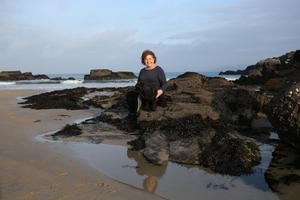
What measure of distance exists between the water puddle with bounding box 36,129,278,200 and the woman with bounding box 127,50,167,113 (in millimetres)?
2065

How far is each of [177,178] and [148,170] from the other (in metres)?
0.53

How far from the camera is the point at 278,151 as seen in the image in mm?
6898

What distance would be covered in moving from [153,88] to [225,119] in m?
1.73

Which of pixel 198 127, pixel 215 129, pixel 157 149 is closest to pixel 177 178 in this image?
pixel 157 149

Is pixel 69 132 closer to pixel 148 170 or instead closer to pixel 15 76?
pixel 148 170

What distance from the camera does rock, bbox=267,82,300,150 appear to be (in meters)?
6.12

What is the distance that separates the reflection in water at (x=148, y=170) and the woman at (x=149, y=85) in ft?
7.22

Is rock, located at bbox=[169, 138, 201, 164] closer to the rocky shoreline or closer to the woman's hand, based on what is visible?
the rocky shoreline

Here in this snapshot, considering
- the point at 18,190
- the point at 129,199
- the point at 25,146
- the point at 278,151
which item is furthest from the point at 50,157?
the point at 278,151

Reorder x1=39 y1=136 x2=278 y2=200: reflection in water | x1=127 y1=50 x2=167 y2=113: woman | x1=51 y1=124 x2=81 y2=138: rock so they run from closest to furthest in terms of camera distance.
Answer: x1=39 y1=136 x2=278 y2=200: reflection in water
x1=51 y1=124 x2=81 y2=138: rock
x1=127 y1=50 x2=167 y2=113: woman

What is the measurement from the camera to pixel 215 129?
24.5 ft

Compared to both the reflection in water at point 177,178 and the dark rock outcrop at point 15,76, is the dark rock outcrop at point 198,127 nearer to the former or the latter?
the reflection in water at point 177,178

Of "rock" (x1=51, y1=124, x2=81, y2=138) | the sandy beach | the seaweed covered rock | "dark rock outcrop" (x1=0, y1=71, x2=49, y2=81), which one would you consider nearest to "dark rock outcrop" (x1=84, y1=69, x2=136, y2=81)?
"dark rock outcrop" (x1=0, y1=71, x2=49, y2=81)

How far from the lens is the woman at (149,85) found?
880cm
